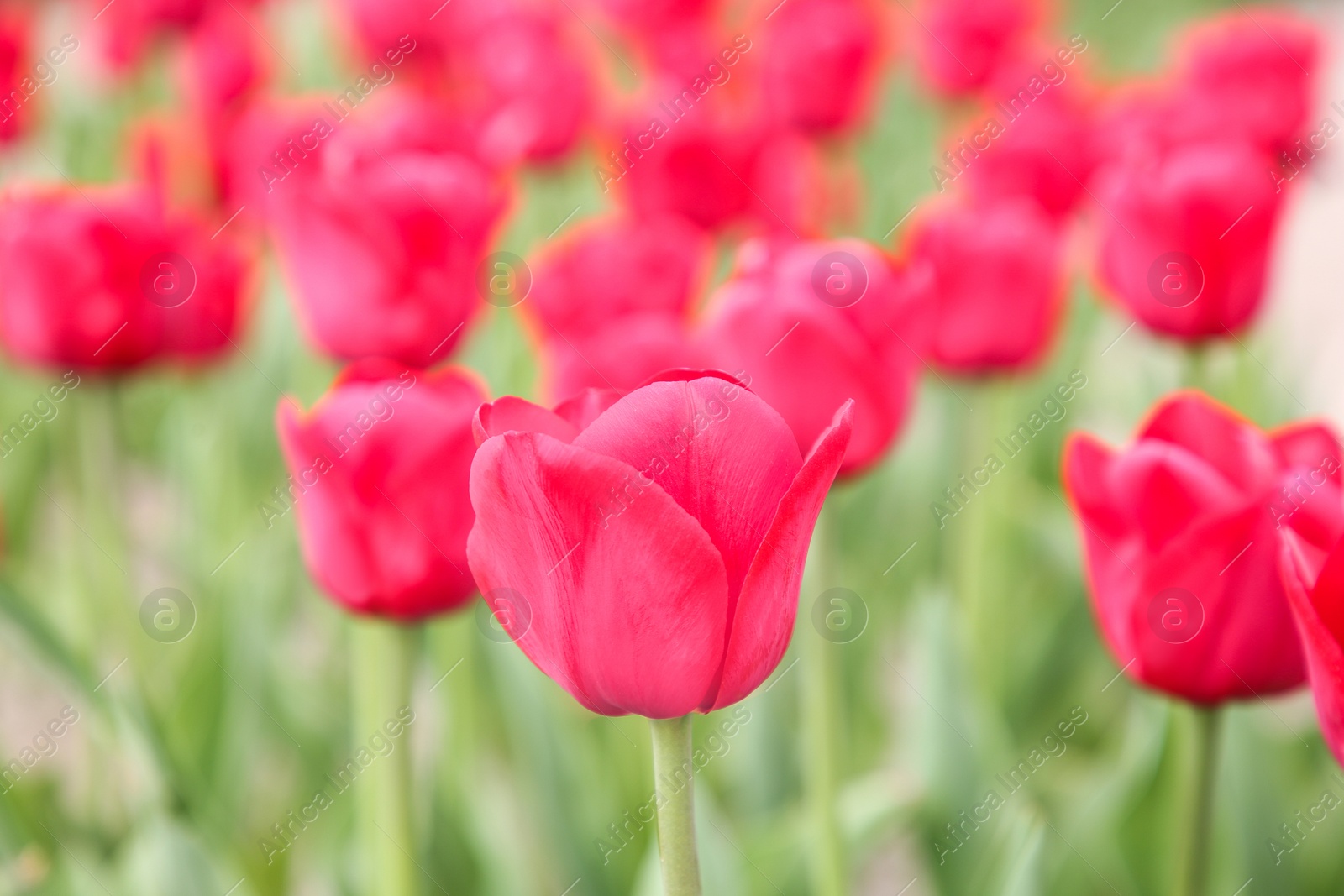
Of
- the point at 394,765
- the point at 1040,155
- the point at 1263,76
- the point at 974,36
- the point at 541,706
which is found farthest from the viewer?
the point at 974,36

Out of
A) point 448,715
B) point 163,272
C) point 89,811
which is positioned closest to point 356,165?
point 163,272

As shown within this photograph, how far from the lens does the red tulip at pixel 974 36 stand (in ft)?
5.85

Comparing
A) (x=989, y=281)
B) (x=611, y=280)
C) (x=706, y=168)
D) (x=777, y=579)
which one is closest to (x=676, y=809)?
(x=777, y=579)

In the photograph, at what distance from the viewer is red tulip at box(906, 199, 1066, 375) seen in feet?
3.10

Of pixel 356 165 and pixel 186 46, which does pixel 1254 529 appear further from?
pixel 186 46

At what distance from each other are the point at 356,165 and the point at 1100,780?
2.38 ft

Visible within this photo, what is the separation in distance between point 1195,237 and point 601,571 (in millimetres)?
674

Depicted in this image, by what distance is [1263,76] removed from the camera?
1.31 metres

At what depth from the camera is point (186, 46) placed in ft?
6.29

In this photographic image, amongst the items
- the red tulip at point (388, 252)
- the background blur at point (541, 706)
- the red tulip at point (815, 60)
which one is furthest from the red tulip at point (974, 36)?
the red tulip at point (388, 252)

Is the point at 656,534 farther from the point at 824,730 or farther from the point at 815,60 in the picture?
the point at 815,60

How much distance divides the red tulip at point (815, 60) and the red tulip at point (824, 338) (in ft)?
3.12

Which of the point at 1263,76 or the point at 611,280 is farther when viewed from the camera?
the point at 1263,76

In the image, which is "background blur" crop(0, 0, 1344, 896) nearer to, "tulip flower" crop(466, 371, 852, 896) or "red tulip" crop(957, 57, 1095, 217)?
"red tulip" crop(957, 57, 1095, 217)
